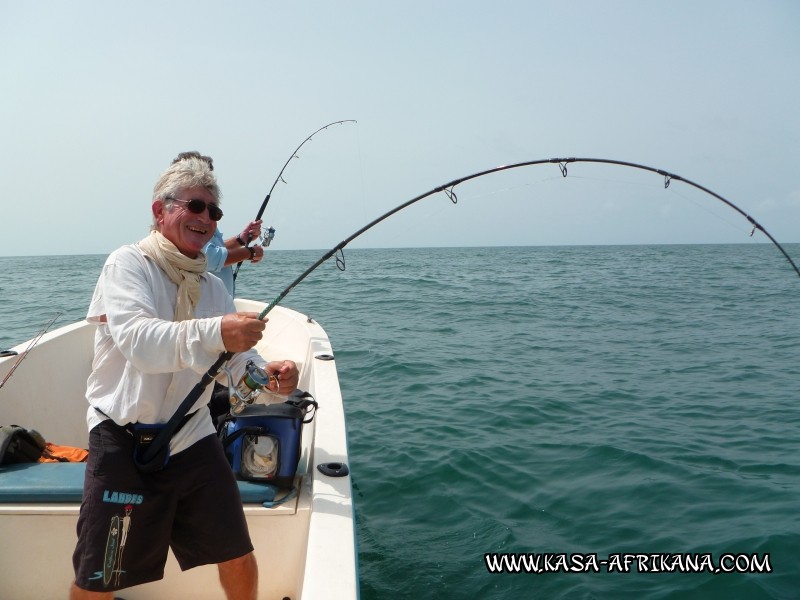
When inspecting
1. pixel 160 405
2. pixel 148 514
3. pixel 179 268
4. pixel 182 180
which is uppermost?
pixel 182 180

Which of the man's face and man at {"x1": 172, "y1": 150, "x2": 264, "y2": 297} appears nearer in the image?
the man's face

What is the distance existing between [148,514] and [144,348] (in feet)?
1.88

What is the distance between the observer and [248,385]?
6.57 feet

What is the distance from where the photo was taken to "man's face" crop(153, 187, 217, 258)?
72.8 inches

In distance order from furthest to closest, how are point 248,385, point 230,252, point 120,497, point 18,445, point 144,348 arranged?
point 230,252 → point 18,445 → point 248,385 → point 120,497 → point 144,348

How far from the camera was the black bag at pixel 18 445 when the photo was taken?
247 centimetres

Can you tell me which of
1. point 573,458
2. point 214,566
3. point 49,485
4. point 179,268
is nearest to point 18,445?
point 49,485

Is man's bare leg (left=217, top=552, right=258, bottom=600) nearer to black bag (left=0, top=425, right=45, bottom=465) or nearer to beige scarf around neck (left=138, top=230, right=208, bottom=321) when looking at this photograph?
beige scarf around neck (left=138, top=230, right=208, bottom=321)

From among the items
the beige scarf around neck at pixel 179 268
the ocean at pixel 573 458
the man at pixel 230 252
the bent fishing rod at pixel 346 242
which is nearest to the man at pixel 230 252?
the man at pixel 230 252

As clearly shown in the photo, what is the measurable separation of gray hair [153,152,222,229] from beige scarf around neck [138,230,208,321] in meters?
0.12

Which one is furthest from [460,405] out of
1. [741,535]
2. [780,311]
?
[780,311]

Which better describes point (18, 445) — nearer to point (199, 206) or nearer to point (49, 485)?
point (49, 485)

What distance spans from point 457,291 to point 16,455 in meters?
16.0

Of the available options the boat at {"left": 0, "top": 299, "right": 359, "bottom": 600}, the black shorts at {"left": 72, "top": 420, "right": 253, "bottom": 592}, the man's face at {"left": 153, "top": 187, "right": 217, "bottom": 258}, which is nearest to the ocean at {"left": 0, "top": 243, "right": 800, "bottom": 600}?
the boat at {"left": 0, "top": 299, "right": 359, "bottom": 600}
